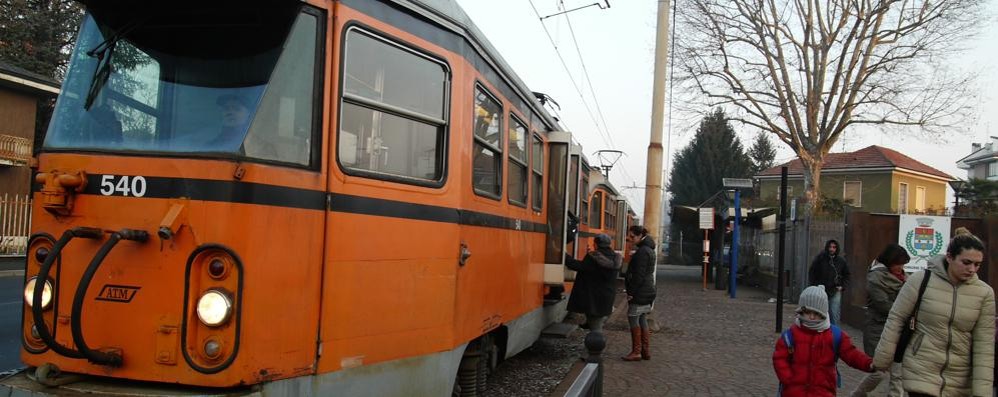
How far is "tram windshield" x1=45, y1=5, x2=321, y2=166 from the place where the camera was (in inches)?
150

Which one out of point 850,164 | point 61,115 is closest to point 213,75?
point 61,115

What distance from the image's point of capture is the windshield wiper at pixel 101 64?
13.5ft

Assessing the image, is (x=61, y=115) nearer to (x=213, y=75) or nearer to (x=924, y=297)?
(x=213, y=75)

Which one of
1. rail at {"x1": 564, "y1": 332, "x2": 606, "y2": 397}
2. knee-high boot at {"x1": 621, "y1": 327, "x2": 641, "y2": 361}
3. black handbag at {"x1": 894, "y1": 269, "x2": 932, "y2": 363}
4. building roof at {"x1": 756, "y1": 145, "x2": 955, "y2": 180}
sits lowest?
knee-high boot at {"x1": 621, "y1": 327, "x2": 641, "y2": 361}

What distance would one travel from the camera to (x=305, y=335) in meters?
3.92

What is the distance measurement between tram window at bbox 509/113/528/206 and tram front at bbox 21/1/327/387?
282 centimetres

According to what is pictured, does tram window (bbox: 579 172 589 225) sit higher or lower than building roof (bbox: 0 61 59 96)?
lower

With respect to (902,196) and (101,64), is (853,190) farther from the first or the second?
(101,64)

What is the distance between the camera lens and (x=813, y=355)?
15.6 feet

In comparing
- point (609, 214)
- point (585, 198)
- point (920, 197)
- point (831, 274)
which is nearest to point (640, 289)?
point (831, 274)

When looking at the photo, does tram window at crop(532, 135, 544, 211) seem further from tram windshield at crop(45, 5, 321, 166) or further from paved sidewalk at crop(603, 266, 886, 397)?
tram windshield at crop(45, 5, 321, 166)

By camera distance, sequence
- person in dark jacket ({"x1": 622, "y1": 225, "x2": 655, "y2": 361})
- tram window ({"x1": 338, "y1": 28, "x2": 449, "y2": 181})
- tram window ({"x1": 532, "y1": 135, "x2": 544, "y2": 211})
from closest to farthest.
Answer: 1. tram window ({"x1": 338, "y1": 28, "x2": 449, "y2": 181})
2. tram window ({"x1": 532, "y1": 135, "x2": 544, "y2": 211})
3. person in dark jacket ({"x1": 622, "y1": 225, "x2": 655, "y2": 361})

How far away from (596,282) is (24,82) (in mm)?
21658

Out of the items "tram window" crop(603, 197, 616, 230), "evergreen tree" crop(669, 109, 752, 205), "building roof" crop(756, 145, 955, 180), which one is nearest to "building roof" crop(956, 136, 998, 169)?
"building roof" crop(756, 145, 955, 180)
